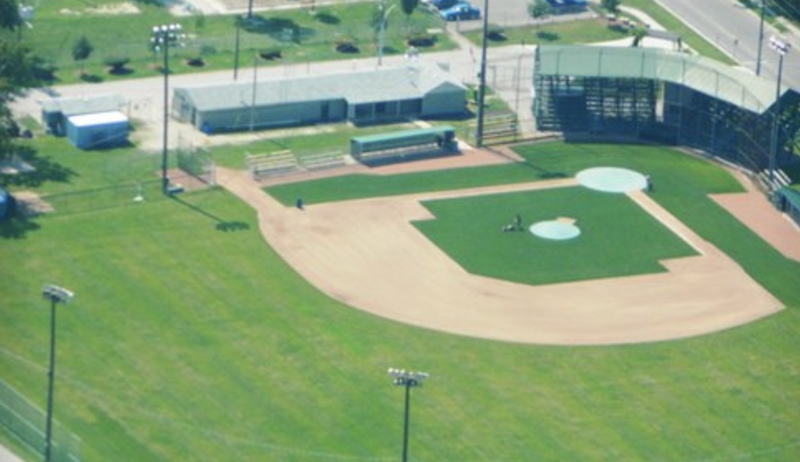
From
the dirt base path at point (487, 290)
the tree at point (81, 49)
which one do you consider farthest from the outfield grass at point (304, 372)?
the tree at point (81, 49)

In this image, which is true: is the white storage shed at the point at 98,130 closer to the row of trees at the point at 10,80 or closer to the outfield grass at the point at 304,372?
the row of trees at the point at 10,80

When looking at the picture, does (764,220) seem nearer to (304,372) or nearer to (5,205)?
(304,372)

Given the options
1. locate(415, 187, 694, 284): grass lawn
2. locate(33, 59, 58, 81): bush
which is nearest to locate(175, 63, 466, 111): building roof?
locate(33, 59, 58, 81): bush

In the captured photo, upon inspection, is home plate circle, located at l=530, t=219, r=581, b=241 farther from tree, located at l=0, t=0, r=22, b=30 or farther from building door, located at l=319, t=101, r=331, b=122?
tree, located at l=0, t=0, r=22, b=30

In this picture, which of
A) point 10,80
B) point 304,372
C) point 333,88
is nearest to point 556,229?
point 333,88

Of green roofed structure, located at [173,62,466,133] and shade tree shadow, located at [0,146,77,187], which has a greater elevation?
green roofed structure, located at [173,62,466,133]
